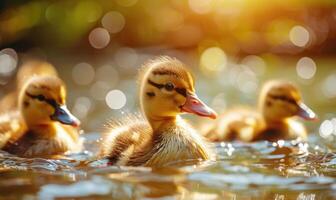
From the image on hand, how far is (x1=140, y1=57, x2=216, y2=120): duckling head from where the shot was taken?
15.5 ft

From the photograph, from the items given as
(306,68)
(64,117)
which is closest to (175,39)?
(306,68)

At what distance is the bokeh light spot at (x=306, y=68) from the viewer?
27.3 feet

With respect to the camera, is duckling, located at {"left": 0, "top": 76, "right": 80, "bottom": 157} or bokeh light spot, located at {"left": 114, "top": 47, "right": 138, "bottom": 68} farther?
bokeh light spot, located at {"left": 114, "top": 47, "right": 138, "bottom": 68}

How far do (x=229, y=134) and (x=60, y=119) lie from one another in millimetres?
1241

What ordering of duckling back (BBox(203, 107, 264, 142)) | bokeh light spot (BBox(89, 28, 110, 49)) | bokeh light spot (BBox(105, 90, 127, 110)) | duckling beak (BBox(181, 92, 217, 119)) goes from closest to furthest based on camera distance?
1. duckling beak (BBox(181, 92, 217, 119))
2. duckling back (BBox(203, 107, 264, 142))
3. bokeh light spot (BBox(105, 90, 127, 110))
4. bokeh light spot (BBox(89, 28, 110, 49))

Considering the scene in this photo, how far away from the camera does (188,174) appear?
4.11 meters

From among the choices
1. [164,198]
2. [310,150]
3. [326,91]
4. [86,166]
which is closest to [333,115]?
[326,91]

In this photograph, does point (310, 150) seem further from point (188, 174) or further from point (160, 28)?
point (160, 28)

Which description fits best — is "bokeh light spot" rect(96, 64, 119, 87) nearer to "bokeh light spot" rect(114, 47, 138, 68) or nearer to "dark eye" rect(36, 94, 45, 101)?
"bokeh light spot" rect(114, 47, 138, 68)

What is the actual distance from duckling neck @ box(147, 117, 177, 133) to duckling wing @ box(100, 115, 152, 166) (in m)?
0.04

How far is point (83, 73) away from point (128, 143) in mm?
4119

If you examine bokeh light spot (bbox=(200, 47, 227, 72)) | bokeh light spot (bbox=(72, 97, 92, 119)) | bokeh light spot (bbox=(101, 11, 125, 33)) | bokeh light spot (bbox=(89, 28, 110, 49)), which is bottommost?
bokeh light spot (bbox=(72, 97, 92, 119))

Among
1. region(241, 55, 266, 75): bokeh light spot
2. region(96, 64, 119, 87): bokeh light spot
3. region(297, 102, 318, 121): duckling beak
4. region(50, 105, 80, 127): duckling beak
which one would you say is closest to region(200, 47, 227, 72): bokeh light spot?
region(241, 55, 266, 75): bokeh light spot

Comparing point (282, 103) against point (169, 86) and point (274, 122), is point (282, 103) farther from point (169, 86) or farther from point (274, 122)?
point (169, 86)
